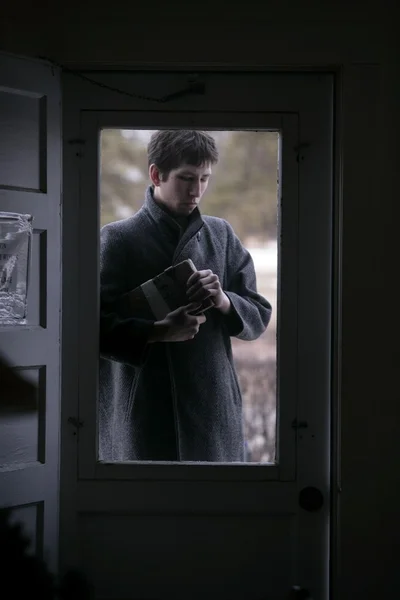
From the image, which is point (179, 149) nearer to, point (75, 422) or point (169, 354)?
point (169, 354)

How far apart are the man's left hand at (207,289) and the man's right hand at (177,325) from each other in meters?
0.03

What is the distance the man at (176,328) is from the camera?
2.58m

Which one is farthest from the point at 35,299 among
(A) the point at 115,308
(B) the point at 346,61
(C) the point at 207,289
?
(B) the point at 346,61

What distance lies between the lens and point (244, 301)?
8.55 feet

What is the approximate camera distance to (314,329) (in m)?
2.57

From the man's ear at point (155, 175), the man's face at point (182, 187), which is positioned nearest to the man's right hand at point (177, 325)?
the man's face at point (182, 187)

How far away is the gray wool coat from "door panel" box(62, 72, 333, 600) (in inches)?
2.2

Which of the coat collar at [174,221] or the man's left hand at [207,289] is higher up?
the coat collar at [174,221]

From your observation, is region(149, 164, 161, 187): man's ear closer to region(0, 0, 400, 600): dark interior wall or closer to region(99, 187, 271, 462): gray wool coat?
region(99, 187, 271, 462): gray wool coat

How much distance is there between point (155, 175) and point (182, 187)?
0.34ft

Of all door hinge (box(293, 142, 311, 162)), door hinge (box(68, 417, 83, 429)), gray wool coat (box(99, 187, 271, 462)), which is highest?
door hinge (box(293, 142, 311, 162))

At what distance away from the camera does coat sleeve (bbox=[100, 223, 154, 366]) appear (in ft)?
8.46

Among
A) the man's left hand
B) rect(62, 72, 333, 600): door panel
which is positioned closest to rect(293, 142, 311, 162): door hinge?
rect(62, 72, 333, 600): door panel

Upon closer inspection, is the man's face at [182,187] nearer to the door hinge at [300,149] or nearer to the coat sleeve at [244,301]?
the coat sleeve at [244,301]
